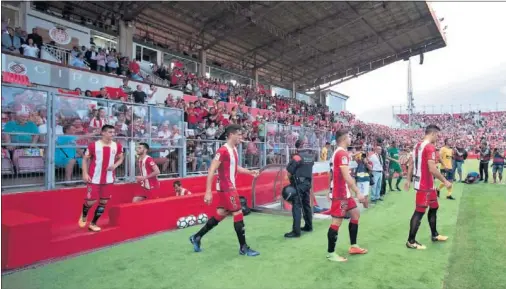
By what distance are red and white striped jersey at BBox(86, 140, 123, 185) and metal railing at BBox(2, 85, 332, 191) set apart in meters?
0.88

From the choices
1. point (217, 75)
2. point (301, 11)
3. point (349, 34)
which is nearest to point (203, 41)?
point (217, 75)

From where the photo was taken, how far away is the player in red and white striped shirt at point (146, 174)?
7.03 metres

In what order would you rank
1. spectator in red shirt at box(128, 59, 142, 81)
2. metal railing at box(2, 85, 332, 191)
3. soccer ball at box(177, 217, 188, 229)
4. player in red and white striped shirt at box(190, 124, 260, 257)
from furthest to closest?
spectator in red shirt at box(128, 59, 142, 81), soccer ball at box(177, 217, 188, 229), metal railing at box(2, 85, 332, 191), player in red and white striped shirt at box(190, 124, 260, 257)

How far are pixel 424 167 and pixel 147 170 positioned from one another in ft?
16.7

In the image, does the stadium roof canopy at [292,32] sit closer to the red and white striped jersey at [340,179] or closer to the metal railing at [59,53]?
the metal railing at [59,53]

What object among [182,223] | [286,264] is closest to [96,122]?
[182,223]

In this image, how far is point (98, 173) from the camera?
5727 mm

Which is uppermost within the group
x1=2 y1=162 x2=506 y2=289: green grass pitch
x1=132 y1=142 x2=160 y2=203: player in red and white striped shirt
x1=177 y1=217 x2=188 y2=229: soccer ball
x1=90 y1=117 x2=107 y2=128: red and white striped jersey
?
x1=90 y1=117 x2=107 y2=128: red and white striped jersey

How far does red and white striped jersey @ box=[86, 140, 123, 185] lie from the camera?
18.7 feet

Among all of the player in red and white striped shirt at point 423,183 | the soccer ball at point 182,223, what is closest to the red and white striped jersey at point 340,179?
the player in red and white striped shirt at point 423,183

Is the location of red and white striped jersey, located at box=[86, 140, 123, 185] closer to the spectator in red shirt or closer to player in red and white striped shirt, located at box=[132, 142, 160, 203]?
player in red and white striped shirt, located at box=[132, 142, 160, 203]

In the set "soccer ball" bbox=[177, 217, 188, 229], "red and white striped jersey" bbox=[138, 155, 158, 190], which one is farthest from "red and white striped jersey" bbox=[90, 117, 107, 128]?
"soccer ball" bbox=[177, 217, 188, 229]

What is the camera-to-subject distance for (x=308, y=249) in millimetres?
5520

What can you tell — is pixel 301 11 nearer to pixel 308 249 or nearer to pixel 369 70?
pixel 369 70
